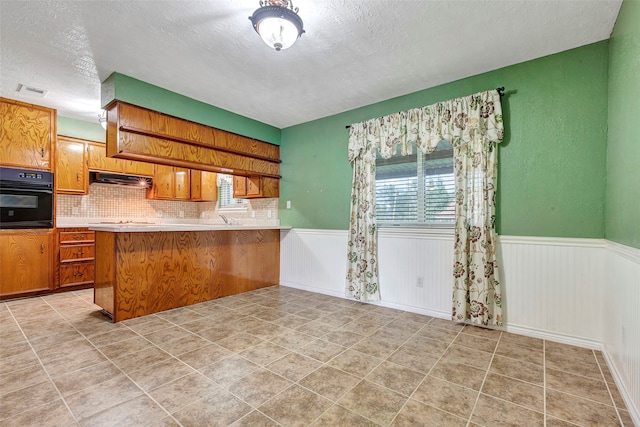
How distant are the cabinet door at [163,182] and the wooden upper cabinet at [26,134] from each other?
5.11 feet

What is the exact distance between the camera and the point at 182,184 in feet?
18.8

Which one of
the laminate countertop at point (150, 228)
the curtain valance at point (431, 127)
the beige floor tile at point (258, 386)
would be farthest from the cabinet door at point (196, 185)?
the beige floor tile at point (258, 386)

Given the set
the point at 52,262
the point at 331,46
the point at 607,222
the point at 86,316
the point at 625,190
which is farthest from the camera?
the point at 52,262

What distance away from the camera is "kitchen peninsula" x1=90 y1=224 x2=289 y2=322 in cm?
304

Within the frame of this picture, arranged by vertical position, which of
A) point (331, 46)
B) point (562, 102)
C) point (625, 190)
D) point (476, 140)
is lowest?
point (625, 190)

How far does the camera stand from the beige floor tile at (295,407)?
5.16 feet

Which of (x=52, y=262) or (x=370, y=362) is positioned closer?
(x=370, y=362)

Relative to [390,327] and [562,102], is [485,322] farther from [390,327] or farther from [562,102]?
[562,102]

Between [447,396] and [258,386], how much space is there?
1.14 meters

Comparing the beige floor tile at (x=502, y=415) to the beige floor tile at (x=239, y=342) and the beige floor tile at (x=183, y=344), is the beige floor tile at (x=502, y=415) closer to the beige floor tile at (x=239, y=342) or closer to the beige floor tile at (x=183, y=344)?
the beige floor tile at (x=239, y=342)

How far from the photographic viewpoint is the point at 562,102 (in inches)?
102

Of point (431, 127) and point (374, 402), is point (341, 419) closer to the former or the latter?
point (374, 402)

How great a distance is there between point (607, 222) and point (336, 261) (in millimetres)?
Answer: 2714

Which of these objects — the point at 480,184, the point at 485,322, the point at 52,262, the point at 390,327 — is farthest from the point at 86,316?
the point at 480,184
